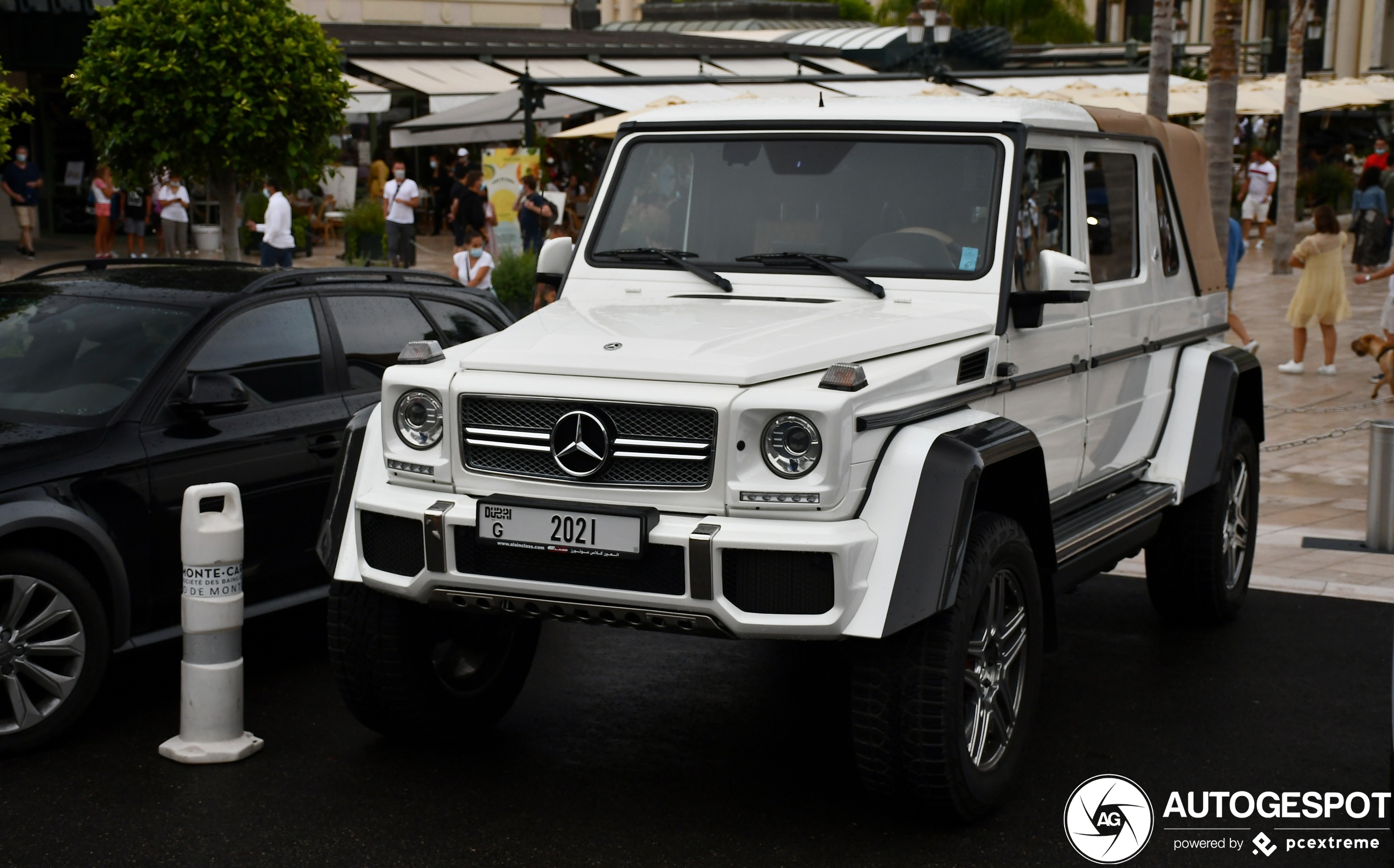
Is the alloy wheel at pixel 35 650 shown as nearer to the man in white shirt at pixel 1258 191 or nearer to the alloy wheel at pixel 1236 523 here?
the alloy wheel at pixel 1236 523

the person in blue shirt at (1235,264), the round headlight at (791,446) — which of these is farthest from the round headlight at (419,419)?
the person in blue shirt at (1235,264)

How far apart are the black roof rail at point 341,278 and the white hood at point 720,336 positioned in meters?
1.56

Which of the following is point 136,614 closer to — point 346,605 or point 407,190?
point 346,605

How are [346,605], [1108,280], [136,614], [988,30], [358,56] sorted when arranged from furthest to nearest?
[988,30], [358,56], [1108,280], [136,614], [346,605]

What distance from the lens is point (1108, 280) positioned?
6406 millimetres

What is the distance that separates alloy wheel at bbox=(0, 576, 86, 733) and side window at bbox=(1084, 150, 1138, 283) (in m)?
4.04

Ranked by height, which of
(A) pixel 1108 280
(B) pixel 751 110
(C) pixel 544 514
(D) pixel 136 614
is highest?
(B) pixel 751 110

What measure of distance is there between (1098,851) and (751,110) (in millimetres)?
3009

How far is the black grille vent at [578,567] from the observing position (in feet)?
14.5

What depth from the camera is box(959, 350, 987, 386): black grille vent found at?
16.5 feet

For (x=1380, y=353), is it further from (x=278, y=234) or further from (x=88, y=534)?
(x=88, y=534)

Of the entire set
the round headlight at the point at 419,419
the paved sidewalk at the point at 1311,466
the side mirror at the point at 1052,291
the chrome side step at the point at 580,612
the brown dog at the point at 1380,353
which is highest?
the side mirror at the point at 1052,291

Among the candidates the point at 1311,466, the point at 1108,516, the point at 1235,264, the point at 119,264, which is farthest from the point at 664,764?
the point at 1235,264

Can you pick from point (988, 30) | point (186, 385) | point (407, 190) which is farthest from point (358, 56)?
point (186, 385)
